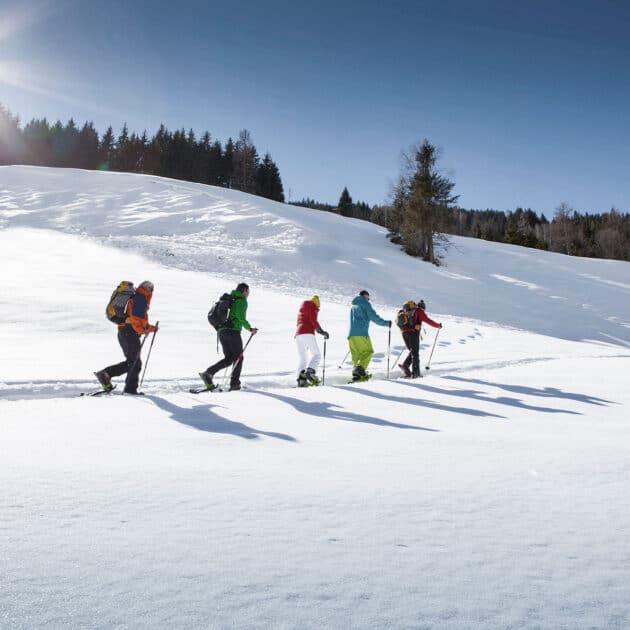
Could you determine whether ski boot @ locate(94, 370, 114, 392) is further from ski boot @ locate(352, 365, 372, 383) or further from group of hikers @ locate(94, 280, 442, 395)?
ski boot @ locate(352, 365, 372, 383)

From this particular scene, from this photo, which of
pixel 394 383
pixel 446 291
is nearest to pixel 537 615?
pixel 394 383

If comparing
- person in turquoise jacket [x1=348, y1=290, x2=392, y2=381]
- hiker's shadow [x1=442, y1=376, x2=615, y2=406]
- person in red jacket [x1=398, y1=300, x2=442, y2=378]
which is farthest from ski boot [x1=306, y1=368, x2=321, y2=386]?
hiker's shadow [x1=442, y1=376, x2=615, y2=406]

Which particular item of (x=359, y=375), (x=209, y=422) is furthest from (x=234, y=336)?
(x=209, y=422)

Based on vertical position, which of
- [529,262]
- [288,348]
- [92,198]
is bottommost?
[288,348]

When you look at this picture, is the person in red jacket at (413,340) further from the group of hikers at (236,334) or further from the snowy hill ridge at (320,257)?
the snowy hill ridge at (320,257)

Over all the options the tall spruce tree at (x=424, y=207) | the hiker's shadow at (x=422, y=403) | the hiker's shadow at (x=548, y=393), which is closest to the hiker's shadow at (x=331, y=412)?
the hiker's shadow at (x=422, y=403)

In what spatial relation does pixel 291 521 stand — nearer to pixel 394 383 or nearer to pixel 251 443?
pixel 251 443

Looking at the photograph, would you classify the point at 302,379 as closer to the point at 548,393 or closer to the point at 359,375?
the point at 359,375

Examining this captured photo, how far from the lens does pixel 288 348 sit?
40.8 ft

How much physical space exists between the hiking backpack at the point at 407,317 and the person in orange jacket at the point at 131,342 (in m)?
5.31

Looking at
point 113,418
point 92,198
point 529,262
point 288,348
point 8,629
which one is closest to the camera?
point 8,629

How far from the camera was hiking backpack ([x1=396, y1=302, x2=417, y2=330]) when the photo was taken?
33.6ft

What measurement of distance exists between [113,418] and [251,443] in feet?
6.14

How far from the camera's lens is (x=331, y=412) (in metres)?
5.97
